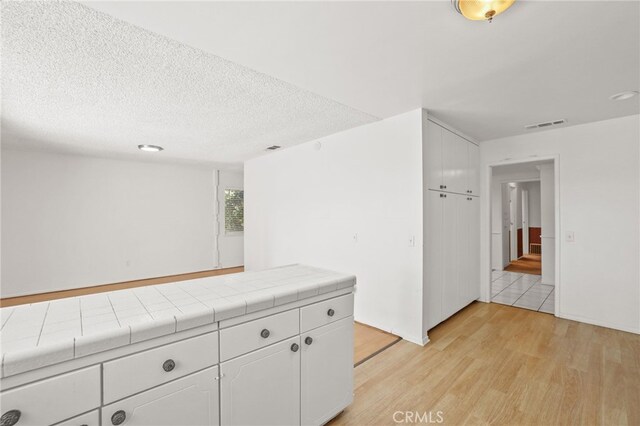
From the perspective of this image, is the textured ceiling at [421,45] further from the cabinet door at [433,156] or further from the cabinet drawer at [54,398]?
the cabinet drawer at [54,398]

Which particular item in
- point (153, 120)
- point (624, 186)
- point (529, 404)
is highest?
point (153, 120)

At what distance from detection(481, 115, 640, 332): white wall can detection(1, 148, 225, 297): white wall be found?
6.38m

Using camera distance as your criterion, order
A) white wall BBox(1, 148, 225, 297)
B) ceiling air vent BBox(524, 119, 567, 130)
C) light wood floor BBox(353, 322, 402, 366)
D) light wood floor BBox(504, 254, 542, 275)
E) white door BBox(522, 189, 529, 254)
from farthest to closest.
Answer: white door BBox(522, 189, 529, 254), light wood floor BBox(504, 254, 542, 275), white wall BBox(1, 148, 225, 297), ceiling air vent BBox(524, 119, 567, 130), light wood floor BBox(353, 322, 402, 366)

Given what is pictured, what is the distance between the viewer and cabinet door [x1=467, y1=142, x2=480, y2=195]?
3.94 metres


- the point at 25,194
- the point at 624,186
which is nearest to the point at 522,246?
the point at 624,186

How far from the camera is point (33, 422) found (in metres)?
0.88

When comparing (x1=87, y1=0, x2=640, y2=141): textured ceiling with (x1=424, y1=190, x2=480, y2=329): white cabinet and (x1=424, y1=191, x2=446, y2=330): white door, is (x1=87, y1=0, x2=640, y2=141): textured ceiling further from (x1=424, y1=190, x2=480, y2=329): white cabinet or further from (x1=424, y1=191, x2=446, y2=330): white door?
(x1=424, y1=190, x2=480, y2=329): white cabinet

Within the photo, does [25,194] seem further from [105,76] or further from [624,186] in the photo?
[624,186]

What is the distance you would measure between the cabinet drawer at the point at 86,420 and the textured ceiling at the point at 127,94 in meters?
1.92

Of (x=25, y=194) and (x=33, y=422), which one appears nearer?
(x=33, y=422)

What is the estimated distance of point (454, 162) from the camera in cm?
356

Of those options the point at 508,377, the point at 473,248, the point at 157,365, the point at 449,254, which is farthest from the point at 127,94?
the point at 473,248

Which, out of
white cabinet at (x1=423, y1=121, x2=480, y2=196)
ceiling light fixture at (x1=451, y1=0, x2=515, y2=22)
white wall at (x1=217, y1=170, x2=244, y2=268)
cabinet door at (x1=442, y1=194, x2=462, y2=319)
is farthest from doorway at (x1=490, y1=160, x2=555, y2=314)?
white wall at (x1=217, y1=170, x2=244, y2=268)

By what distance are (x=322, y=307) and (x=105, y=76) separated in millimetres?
2416
